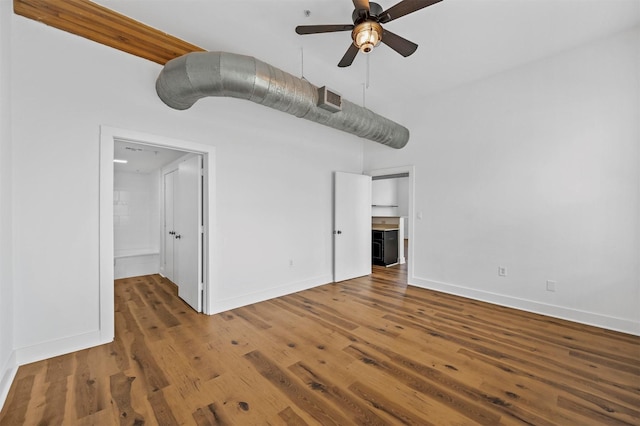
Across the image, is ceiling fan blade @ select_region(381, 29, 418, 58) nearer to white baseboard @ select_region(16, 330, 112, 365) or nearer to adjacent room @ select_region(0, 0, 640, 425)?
adjacent room @ select_region(0, 0, 640, 425)

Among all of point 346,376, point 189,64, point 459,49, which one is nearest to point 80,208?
point 189,64

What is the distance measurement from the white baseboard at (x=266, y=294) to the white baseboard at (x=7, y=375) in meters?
1.59

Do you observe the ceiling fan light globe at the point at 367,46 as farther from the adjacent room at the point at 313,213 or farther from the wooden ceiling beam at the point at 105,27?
the wooden ceiling beam at the point at 105,27

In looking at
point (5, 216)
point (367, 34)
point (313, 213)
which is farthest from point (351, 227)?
point (5, 216)

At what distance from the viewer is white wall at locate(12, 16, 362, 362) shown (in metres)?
2.20

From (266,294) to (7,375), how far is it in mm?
2395

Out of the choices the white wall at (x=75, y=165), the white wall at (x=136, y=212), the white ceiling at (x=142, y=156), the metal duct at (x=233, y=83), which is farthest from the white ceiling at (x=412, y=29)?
the white wall at (x=136, y=212)

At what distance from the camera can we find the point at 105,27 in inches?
94.5

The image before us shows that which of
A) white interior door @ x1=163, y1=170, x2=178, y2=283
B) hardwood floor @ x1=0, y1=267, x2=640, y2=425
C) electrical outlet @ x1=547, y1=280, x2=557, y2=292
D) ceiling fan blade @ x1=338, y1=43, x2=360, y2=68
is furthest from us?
white interior door @ x1=163, y1=170, x2=178, y2=283

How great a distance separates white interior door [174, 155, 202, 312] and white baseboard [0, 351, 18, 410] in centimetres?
152

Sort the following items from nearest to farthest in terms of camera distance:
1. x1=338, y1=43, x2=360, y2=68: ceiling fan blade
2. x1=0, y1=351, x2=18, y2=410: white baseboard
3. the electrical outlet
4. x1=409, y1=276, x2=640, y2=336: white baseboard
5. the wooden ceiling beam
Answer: x1=0, y1=351, x2=18, y2=410: white baseboard < the wooden ceiling beam < x1=338, y1=43, x2=360, y2=68: ceiling fan blade < x1=409, y1=276, x2=640, y2=336: white baseboard < the electrical outlet

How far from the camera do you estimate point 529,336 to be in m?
2.68

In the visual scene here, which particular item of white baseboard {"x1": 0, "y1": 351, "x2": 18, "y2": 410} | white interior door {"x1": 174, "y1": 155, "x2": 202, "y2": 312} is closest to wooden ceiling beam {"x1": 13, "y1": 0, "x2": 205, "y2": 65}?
white interior door {"x1": 174, "y1": 155, "x2": 202, "y2": 312}

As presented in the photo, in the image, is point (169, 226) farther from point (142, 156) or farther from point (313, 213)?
point (313, 213)
